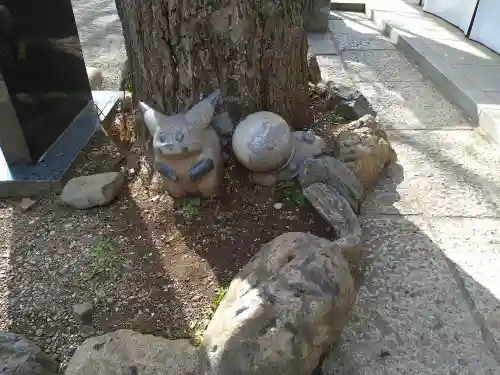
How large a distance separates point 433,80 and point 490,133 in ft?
3.73

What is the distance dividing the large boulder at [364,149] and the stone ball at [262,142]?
51 cm

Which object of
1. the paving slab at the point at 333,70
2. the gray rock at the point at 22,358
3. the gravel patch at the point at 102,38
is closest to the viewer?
the gray rock at the point at 22,358

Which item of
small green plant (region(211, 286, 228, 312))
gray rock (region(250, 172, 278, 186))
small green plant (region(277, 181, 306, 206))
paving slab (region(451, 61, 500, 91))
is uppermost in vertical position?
gray rock (region(250, 172, 278, 186))

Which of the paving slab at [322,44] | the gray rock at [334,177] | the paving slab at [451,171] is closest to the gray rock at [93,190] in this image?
the gray rock at [334,177]

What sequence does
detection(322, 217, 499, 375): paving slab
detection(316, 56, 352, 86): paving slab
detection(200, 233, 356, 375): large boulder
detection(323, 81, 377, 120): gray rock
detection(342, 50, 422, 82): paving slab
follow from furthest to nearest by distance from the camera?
1. detection(342, 50, 422, 82): paving slab
2. detection(316, 56, 352, 86): paving slab
3. detection(323, 81, 377, 120): gray rock
4. detection(322, 217, 499, 375): paving slab
5. detection(200, 233, 356, 375): large boulder

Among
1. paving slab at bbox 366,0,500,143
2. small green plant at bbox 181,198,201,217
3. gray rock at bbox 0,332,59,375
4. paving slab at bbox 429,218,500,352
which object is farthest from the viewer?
paving slab at bbox 366,0,500,143

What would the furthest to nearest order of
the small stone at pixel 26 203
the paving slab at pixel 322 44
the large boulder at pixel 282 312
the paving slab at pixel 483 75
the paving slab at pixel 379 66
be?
the paving slab at pixel 322 44, the paving slab at pixel 379 66, the paving slab at pixel 483 75, the small stone at pixel 26 203, the large boulder at pixel 282 312

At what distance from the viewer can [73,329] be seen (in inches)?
73.7

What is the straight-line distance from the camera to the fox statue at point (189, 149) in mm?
2162

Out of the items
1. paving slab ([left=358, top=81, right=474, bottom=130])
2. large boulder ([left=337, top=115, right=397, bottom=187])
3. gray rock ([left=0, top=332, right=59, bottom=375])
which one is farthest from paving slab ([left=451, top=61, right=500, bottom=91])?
gray rock ([left=0, top=332, right=59, bottom=375])

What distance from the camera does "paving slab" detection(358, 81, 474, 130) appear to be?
3651mm

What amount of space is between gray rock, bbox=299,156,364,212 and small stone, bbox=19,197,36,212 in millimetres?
1504

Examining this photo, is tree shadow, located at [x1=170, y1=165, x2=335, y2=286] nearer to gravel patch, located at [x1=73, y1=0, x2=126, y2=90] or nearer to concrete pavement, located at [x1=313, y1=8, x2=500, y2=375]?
concrete pavement, located at [x1=313, y1=8, x2=500, y2=375]

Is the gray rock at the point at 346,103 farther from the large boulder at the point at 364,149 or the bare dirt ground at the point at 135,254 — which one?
the bare dirt ground at the point at 135,254
